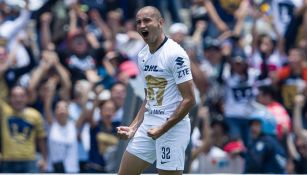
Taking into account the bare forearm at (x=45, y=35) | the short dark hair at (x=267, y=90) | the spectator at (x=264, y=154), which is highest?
the bare forearm at (x=45, y=35)

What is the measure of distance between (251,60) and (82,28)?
2734mm

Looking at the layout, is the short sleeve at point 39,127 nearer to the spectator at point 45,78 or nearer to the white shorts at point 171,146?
the spectator at point 45,78

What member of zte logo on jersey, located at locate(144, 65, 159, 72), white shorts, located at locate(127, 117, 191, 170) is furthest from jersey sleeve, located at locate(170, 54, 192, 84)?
white shorts, located at locate(127, 117, 191, 170)

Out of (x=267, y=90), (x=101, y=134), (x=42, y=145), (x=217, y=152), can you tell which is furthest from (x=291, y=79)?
(x=42, y=145)

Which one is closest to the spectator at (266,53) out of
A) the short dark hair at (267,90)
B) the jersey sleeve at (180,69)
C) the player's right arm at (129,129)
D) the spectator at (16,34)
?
the short dark hair at (267,90)

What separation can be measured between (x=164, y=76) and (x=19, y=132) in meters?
5.25

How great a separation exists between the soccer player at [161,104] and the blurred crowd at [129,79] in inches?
137

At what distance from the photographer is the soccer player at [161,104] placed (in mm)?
8852

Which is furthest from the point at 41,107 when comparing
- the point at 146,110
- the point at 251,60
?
the point at 146,110

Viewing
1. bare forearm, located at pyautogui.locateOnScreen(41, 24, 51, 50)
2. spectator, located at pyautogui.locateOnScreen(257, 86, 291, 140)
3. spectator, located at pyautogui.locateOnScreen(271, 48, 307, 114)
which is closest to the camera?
spectator, located at pyautogui.locateOnScreen(257, 86, 291, 140)

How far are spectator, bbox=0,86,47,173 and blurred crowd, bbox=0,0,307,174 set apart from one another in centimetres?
1

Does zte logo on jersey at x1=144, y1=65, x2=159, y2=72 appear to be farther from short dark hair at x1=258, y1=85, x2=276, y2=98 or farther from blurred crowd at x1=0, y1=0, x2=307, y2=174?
short dark hair at x1=258, y1=85, x2=276, y2=98

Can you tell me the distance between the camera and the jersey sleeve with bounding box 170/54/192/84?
8844 mm

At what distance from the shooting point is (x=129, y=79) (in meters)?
13.6
